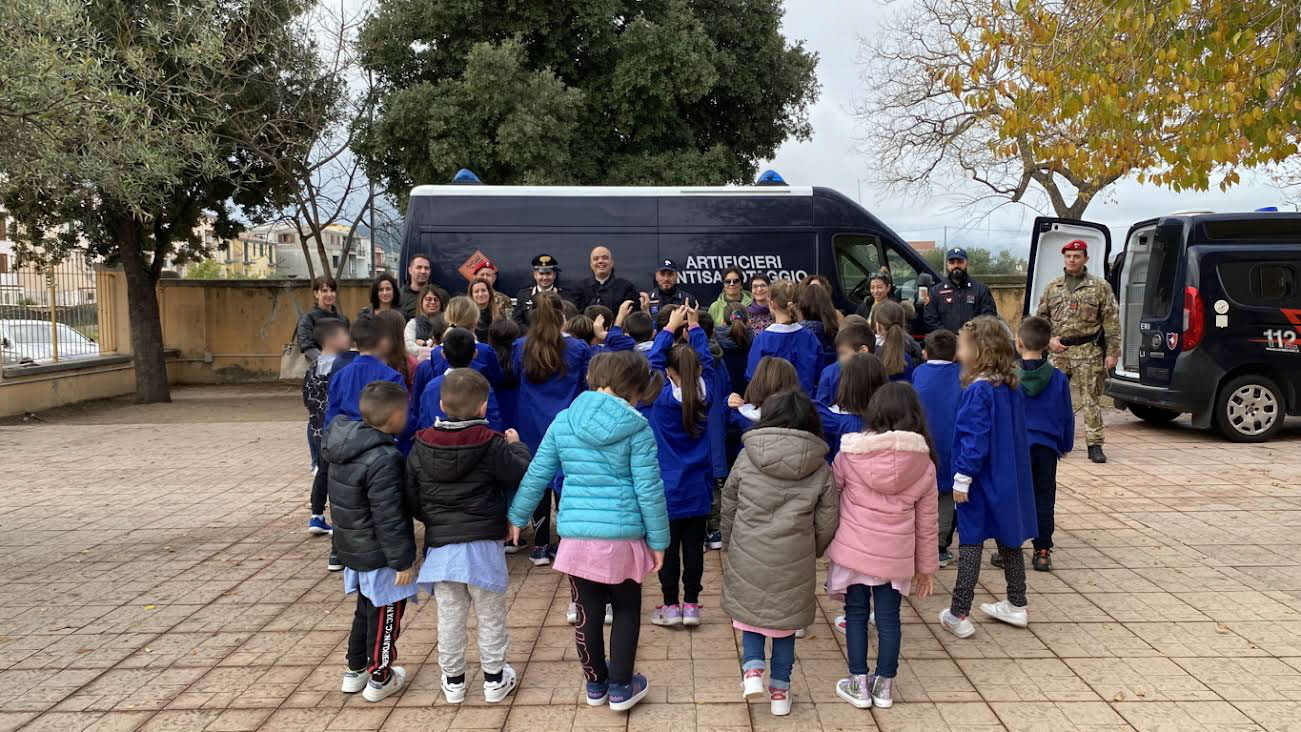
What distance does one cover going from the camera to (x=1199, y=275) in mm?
9430

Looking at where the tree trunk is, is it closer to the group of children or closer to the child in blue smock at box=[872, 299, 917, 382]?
the group of children

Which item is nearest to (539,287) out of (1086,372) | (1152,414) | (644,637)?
(644,637)

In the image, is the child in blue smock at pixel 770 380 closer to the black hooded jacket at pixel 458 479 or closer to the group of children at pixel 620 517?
the group of children at pixel 620 517

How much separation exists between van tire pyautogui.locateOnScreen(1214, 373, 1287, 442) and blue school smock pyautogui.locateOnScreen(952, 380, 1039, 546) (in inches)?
260

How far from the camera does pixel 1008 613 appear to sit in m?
4.66

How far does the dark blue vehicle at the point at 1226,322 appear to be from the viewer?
9.47 metres

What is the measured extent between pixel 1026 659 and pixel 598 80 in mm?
13732

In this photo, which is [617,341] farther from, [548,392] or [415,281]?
[415,281]

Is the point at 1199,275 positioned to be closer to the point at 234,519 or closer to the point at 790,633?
the point at 790,633

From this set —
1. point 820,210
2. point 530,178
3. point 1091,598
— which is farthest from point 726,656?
point 530,178

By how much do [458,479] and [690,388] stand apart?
1.28 meters

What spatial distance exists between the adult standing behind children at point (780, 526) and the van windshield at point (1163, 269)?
770cm

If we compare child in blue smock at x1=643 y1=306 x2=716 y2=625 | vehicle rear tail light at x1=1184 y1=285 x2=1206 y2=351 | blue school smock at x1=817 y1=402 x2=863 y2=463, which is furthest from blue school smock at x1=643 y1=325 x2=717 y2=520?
vehicle rear tail light at x1=1184 y1=285 x2=1206 y2=351

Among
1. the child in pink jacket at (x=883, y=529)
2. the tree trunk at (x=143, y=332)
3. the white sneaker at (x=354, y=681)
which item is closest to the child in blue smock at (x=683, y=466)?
the child in pink jacket at (x=883, y=529)
